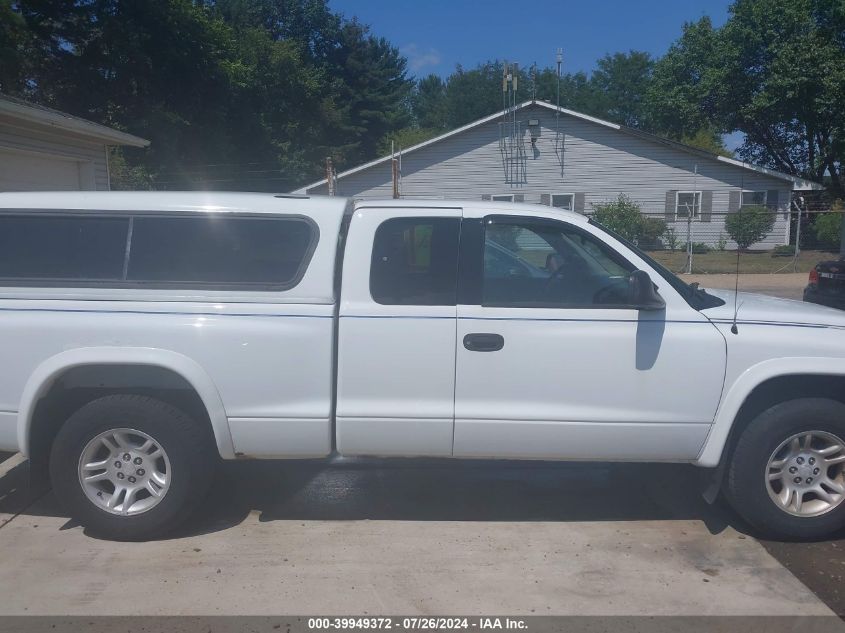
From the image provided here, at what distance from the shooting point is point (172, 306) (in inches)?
174

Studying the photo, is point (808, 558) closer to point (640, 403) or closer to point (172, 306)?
point (640, 403)

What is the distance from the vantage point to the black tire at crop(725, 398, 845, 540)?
4449mm

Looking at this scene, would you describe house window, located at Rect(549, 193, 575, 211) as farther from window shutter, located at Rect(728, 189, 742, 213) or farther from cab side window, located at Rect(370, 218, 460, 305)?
cab side window, located at Rect(370, 218, 460, 305)

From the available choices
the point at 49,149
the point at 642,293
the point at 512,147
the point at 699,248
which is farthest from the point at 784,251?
the point at 642,293

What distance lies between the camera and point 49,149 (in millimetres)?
11711

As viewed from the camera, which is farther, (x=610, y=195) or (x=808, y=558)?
(x=610, y=195)

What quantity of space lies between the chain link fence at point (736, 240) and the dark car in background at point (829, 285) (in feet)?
35.0

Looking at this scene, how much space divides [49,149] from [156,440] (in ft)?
28.7

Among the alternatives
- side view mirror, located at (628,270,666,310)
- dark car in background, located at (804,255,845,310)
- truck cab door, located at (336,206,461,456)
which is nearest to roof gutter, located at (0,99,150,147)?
truck cab door, located at (336,206,461,456)

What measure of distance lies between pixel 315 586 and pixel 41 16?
29342 mm

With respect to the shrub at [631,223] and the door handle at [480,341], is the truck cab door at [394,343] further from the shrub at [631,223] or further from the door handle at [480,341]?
the shrub at [631,223]

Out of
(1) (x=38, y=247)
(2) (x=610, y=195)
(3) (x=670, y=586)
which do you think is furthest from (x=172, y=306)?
(2) (x=610, y=195)

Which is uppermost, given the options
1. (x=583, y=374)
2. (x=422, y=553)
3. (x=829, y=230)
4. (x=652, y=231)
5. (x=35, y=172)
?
(x=35, y=172)

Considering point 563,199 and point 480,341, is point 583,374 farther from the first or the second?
point 563,199
